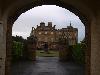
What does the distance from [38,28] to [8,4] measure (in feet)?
178

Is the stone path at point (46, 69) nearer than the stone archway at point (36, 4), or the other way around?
the stone archway at point (36, 4)

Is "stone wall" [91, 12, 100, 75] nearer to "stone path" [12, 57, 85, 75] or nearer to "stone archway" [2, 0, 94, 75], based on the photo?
"stone archway" [2, 0, 94, 75]

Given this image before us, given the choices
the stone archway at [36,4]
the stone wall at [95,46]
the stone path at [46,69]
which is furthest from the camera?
the stone path at [46,69]

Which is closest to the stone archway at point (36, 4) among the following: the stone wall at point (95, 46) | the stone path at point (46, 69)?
the stone wall at point (95, 46)

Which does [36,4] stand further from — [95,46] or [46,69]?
[46,69]

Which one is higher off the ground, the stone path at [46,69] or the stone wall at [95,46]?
the stone wall at [95,46]

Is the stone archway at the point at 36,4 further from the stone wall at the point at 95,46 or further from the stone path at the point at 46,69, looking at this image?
the stone path at the point at 46,69

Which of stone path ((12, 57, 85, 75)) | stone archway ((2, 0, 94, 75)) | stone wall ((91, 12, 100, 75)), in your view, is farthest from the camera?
stone path ((12, 57, 85, 75))

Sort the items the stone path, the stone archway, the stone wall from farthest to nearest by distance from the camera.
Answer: the stone path, the stone archway, the stone wall

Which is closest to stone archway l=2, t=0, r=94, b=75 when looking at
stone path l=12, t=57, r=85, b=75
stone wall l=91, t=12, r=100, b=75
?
stone wall l=91, t=12, r=100, b=75

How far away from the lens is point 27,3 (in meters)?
10.5

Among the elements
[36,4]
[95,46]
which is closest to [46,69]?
[36,4]

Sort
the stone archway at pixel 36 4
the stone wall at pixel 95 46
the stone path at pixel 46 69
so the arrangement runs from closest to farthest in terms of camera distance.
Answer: the stone wall at pixel 95 46 → the stone archway at pixel 36 4 → the stone path at pixel 46 69

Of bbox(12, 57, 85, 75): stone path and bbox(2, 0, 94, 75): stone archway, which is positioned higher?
bbox(2, 0, 94, 75): stone archway
